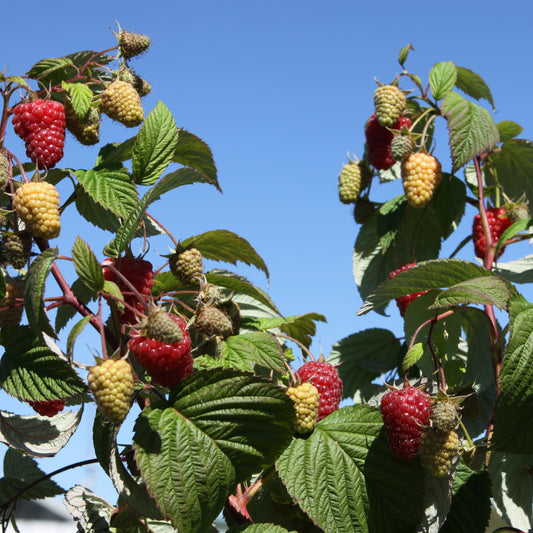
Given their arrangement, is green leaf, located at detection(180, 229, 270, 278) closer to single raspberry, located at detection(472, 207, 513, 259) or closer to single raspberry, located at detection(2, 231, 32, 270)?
single raspberry, located at detection(2, 231, 32, 270)

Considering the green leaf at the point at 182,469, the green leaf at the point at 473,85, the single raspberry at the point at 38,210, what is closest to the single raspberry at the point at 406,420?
the green leaf at the point at 182,469

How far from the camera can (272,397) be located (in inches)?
46.2

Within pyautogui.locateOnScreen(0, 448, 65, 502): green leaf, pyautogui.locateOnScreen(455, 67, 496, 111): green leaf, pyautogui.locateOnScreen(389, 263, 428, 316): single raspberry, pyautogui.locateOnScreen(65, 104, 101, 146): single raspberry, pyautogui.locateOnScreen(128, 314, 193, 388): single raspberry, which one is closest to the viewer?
pyautogui.locateOnScreen(128, 314, 193, 388): single raspberry

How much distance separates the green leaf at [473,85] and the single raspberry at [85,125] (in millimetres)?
1267

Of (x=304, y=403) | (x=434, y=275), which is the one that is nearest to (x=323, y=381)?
(x=304, y=403)

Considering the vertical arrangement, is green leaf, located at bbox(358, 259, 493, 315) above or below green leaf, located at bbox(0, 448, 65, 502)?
above

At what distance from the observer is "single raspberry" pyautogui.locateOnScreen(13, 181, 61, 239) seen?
44.9 inches

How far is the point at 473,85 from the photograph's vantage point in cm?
226

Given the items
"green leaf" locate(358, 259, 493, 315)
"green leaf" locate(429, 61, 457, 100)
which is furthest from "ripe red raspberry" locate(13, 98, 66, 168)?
"green leaf" locate(429, 61, 457, 100)

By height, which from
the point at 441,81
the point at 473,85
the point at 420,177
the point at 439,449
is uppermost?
the point at 473,85

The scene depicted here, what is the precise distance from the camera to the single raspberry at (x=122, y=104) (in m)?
1.37

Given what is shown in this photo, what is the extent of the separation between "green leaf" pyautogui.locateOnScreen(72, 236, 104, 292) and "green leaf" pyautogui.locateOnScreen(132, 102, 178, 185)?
0.96 feet

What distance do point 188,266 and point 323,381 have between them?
12.4 inches

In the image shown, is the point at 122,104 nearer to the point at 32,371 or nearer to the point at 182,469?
the point at 32,371
